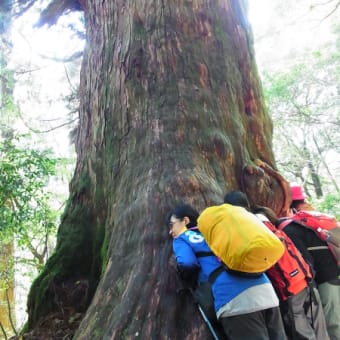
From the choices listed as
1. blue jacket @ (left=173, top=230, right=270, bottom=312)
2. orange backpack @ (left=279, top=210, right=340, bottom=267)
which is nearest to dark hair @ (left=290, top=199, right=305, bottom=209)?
orange backpack @ (left=279, top=210, right=340, bottom=267)

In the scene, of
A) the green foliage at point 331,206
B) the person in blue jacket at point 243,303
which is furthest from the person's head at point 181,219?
the green foliage at point 331,206

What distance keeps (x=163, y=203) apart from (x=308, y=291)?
1.29m

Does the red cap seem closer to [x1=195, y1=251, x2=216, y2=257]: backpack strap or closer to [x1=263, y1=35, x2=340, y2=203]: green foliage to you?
[x1=195, y1=251, x2=216, y2=257]: backpack strap

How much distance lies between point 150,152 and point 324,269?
70.9 inches

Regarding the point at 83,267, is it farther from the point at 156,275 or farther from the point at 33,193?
the point at 33,193

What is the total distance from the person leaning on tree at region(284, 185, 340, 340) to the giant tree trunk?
0.74 metres

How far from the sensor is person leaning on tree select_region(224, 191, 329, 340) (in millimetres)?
2877

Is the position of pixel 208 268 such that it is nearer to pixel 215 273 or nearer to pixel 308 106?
pixel 215 273

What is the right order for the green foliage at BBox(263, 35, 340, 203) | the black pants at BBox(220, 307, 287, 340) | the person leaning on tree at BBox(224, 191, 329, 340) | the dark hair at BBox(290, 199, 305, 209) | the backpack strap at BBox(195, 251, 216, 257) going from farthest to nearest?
the green foliage at BBox(263, 35, 340, 203) → the dark hair at BBox(290, 199, 305, 209) → the person leaning on tree at BBox(224, 191, 329, 340) → the backpack strap at BBox(195, 251, 216, 257) → the black pants at BBox(220, 307, 287, 340)

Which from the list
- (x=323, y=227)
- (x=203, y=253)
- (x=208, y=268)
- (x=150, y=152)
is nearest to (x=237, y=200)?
(x=203, y=253)

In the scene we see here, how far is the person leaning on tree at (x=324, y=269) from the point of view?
3270mm

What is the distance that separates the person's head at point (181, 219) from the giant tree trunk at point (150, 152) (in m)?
0.15

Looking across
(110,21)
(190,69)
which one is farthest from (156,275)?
(110,21)

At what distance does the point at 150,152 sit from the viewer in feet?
12.5
